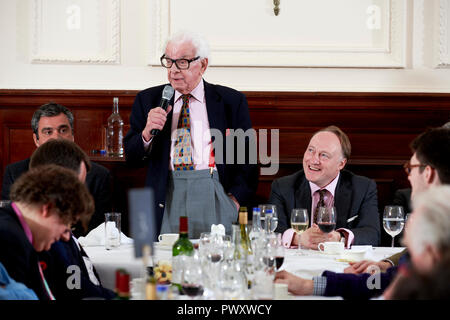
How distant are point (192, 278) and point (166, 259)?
0.66 metres

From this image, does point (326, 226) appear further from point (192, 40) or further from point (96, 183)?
point (96, 183)

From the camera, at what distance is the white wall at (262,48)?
15.1 ft

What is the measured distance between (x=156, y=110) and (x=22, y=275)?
1476 millimetres

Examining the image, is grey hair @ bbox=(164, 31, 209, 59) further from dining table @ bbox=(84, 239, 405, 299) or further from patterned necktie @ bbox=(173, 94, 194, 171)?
dining table @ bbox=(84, 239, 405, 299)

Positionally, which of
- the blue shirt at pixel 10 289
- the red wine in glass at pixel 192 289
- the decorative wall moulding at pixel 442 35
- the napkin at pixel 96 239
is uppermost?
the decorative wall moulding at pixel 442 35

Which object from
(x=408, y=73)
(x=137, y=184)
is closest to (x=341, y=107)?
(x=408, y=73)

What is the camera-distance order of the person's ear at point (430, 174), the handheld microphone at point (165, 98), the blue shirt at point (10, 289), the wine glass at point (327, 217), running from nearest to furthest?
the blue shirt at point (10, 289) < the person's ear at point (430, 174) < the wine glass at point (327, 217) < the handheld microphone at point (165, 98)

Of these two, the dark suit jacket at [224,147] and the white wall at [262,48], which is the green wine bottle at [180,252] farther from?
the white wall at [262,48]

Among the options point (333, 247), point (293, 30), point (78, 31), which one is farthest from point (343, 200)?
point (78, 31)

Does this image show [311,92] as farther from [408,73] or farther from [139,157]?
[139,157]

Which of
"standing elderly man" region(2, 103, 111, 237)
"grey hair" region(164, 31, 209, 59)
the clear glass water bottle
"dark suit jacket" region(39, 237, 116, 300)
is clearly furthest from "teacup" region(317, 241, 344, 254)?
the clear glass water bottle

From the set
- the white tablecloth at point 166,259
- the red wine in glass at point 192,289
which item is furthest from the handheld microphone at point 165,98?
the red wine in glass at point 192,289

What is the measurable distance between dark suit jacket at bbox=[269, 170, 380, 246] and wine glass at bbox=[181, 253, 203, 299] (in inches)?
53.4

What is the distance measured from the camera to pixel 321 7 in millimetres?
4617
